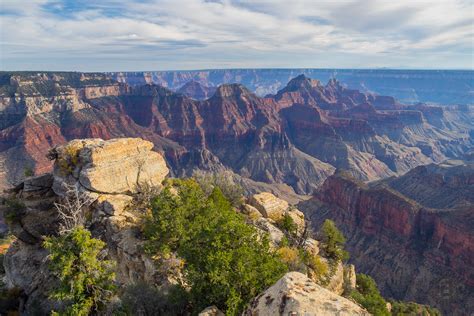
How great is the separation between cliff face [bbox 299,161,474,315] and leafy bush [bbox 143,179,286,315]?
73.3 m

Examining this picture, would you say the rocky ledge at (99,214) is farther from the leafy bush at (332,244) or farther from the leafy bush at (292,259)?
the leafy bush at (292,259)

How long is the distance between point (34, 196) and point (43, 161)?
512 feet

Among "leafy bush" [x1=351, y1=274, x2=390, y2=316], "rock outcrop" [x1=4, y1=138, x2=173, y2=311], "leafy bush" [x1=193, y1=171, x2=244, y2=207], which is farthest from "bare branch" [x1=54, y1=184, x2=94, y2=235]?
"leafy bush" [x1=351, y1=274, x2=390, y2=316]

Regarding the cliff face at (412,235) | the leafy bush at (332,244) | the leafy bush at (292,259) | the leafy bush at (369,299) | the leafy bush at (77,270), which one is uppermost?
the leafy bush at (77,270)

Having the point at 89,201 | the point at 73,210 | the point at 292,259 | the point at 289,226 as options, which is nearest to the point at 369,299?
the point at 289,226

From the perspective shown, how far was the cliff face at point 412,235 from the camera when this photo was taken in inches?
3184

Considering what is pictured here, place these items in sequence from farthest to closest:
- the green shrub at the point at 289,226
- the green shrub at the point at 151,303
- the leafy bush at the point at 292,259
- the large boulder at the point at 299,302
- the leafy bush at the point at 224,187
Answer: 1. the leafy bush at the point at 224,187
2. the green shrub at the point at 289,226
3. the leafy bush at the point at 292,259
4. the green shrub at the point at 151,303
5. the large boulder at the point at 299,302

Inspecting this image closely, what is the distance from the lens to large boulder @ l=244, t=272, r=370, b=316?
15430 mm

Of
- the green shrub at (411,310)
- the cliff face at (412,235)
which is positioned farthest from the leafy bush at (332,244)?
the cliff face at (412,235)

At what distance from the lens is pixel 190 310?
74.9ft

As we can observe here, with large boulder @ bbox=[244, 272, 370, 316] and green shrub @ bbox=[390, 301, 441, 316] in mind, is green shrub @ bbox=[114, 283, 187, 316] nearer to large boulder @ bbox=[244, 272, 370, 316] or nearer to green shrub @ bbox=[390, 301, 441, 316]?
large boulder @ bbox=[244, 272, 370, 316]

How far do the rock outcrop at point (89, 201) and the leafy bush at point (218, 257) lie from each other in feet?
11.1

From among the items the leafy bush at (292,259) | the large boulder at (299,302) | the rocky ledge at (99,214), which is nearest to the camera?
the large boulder at (299,302)

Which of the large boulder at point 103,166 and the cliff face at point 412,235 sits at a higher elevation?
the large boulder at point 103,166
